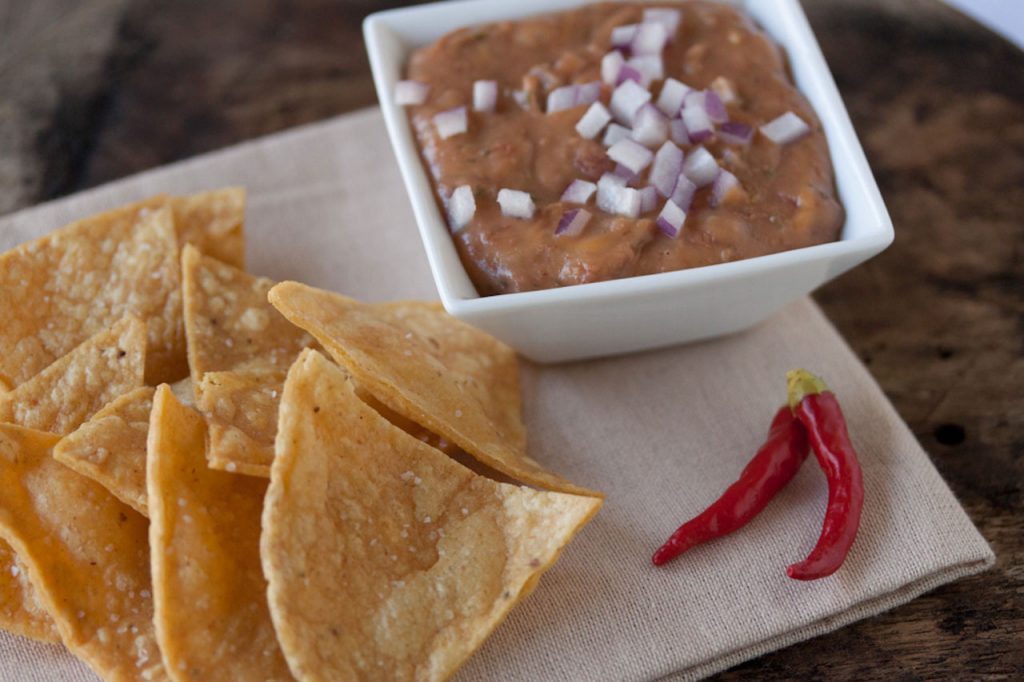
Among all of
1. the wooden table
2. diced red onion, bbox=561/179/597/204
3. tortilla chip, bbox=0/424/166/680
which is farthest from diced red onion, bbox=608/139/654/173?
tortilla chip, bbox=0/424/166/680

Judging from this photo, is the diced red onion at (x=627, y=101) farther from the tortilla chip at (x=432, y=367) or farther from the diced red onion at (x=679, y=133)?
the tortilla chip at (x=432, y=367)

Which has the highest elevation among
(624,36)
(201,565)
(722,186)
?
(624,36)

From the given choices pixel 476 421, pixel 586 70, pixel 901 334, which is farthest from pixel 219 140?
pixel 901 334

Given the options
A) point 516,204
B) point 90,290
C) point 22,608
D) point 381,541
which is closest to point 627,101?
point 516,204

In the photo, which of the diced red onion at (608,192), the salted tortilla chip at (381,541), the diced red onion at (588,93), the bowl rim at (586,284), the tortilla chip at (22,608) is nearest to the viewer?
the salted tortilla chip at (381,541)

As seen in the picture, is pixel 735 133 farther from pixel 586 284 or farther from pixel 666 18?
pixel 586 284

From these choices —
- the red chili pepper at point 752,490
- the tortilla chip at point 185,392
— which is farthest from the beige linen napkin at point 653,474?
the tortilla chip at point 185,392

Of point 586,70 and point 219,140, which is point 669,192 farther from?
point 219,140
